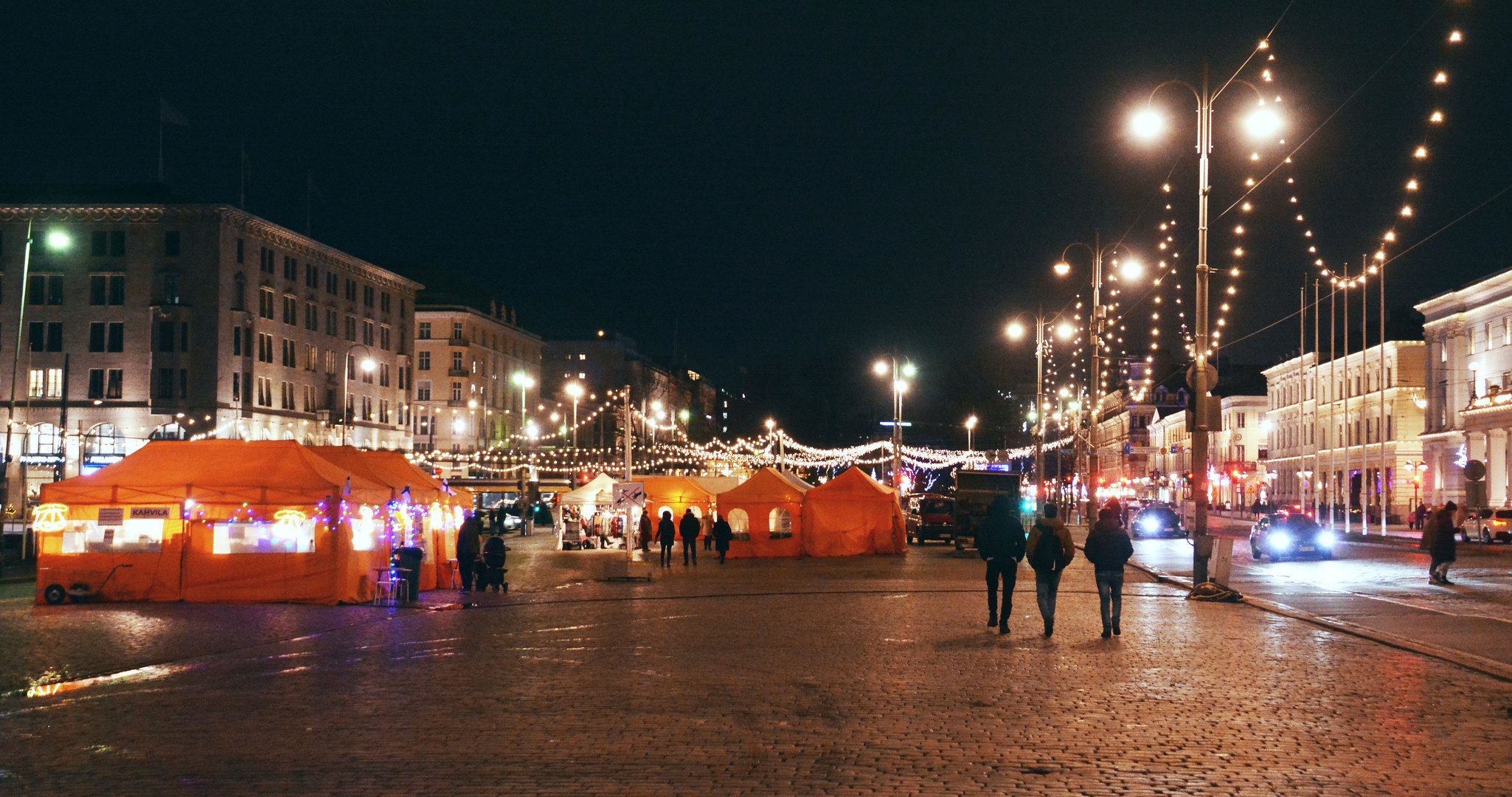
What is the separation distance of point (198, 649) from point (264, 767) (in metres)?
8.93

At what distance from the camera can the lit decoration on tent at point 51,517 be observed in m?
24.8

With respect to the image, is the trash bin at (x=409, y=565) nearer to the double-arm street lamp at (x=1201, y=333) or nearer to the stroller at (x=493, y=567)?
the stroller at (x=493, y=567)

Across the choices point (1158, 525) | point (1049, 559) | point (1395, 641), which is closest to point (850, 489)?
point (1158, 525)

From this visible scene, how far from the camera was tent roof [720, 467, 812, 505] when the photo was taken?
142 feet

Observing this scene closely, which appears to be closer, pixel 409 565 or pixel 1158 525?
pixel 409 565

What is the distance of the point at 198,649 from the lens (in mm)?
17203

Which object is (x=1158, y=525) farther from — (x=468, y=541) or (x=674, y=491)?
(x=468, y=541)

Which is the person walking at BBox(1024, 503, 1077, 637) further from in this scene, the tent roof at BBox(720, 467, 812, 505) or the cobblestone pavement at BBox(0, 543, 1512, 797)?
the tent roof at BBox(720, 467, 812, 505)

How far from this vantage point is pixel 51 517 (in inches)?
982

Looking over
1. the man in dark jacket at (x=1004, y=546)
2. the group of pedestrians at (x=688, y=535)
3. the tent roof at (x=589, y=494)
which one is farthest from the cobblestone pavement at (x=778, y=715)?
the tent roof at (x=589, y=494)

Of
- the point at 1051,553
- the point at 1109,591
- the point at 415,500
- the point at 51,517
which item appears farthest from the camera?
the point at 415,500

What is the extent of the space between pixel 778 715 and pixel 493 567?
60.6ft

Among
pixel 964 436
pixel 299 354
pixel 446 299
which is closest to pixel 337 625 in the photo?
pixel 299 354

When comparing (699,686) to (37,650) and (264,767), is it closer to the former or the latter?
(264,767)
